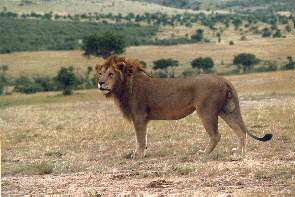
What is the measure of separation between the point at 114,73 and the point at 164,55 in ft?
218

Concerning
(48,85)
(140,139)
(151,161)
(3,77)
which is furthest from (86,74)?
(151,161)

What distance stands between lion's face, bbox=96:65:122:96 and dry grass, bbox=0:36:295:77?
52916 mm

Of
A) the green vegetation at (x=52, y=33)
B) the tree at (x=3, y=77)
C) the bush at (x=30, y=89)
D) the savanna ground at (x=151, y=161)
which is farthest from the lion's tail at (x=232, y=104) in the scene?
the green vegetation at (x=52, y=33)

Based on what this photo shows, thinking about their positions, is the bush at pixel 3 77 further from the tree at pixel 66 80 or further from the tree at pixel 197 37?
the tree at pixel 197 37

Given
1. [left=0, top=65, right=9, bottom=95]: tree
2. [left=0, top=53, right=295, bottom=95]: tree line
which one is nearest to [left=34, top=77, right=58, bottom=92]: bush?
[left=0, top=53, right=295, bottom=95]: tree line

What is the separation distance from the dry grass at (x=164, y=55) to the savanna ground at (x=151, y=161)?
157ft

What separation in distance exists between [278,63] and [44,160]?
5447 cm

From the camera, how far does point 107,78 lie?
14234 mm

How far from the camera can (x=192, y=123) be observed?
69.2 feet

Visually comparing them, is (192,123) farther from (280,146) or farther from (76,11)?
(76,11)

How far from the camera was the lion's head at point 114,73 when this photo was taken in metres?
14.2

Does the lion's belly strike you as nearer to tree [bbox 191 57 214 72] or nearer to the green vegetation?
tree [bbox 191 57 214 72]

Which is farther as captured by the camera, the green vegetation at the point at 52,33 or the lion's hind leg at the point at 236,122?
the green vegetation at the point at 52,33

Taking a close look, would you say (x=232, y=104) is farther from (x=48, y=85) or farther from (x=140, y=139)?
(x=48, y=85)
